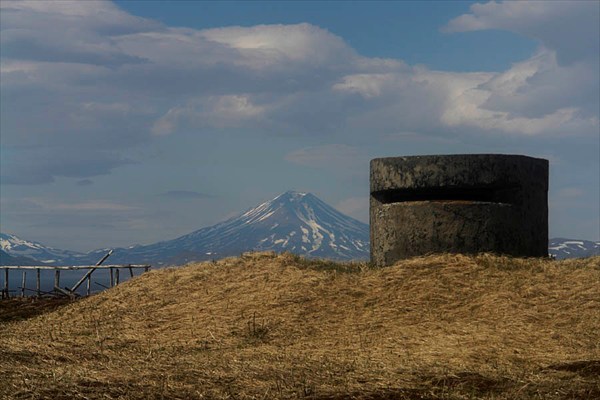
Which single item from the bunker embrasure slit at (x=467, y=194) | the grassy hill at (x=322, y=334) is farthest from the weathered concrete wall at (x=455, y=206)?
the grassy hill at (x=322, y=334)

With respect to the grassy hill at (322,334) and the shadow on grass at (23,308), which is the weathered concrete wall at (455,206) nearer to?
the grassy hill at (322,334)

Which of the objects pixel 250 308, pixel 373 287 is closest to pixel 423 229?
pixel 373 287

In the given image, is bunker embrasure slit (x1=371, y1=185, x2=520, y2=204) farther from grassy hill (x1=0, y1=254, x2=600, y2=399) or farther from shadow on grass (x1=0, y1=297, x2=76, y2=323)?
shadow on grass (x1=0, y1=297, x2=76, y2=323)

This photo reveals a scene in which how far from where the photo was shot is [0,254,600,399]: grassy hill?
1005 cm

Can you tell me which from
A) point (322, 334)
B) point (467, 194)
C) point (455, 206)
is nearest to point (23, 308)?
point (322, 334)

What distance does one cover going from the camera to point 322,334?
14047 millimetres

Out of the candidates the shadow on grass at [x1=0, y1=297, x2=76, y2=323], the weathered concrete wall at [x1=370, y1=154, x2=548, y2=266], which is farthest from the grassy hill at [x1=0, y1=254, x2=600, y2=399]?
the shadow on grass at [x1=0, y1=297, x2=76, y2=323]

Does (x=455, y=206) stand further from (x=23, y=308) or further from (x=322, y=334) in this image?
(x=23, y=308)

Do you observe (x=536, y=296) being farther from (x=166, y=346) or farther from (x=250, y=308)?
(x=166, y=346)

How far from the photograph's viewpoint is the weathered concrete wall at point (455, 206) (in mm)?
16891

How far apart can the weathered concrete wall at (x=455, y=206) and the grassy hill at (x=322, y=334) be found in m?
0.48

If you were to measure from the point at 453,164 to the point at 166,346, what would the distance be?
22.7ft

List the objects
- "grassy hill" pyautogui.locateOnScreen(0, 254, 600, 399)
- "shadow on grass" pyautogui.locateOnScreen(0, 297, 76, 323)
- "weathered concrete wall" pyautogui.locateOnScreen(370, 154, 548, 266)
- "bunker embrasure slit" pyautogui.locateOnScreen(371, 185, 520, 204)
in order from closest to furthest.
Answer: "grassy hill" pyautogui.locateOnScreen(0, 254, 600, 399)
"weathered concrete wall" pyautogui.locateOnScreen(370, 154, 548, 266)
"bunker embrasure slit" pyautogui.locateOnScreen(371, 185, 520, 204)
"shadow on grass" pyautogui.locateOnScreen(0, 297, 76, 323)

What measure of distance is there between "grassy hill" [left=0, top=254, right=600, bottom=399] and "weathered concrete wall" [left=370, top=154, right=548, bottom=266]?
A: 480mm
